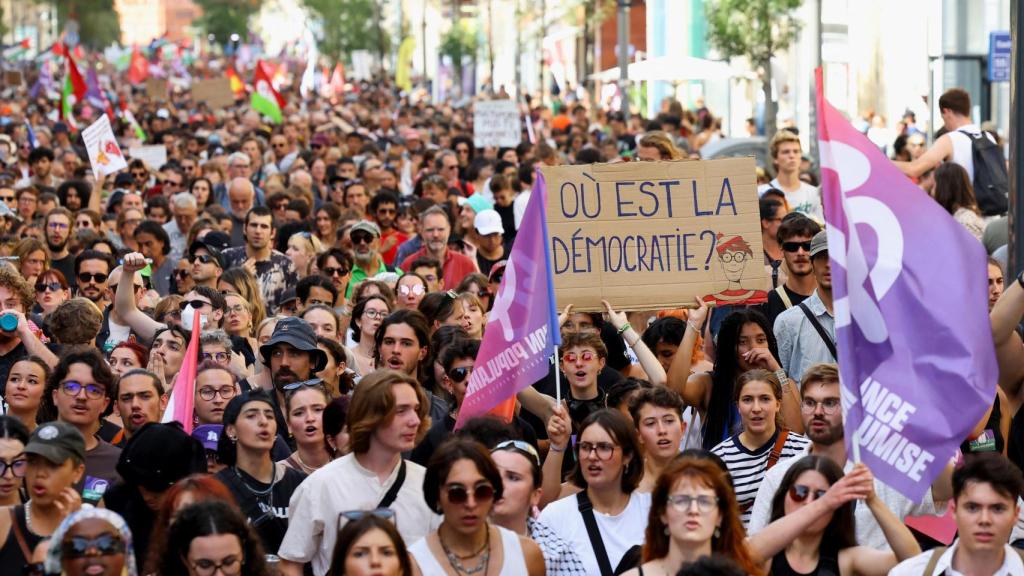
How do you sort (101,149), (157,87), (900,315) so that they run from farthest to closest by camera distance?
(157,87)
(101,149)
(900,315)

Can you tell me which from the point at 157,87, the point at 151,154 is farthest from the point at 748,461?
the point at 157,87

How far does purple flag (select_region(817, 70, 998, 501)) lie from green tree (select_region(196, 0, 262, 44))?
390 feet

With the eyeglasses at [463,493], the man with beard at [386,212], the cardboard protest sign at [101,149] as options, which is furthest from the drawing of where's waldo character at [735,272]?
the cardboard protest sign at [101,149]

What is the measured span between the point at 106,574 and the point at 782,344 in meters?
4.31

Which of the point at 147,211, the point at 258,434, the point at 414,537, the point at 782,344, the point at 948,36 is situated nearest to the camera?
the point at 414,537

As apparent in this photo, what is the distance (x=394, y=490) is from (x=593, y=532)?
0.69 meters

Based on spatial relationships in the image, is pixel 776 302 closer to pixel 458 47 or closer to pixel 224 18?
pixel 458 47

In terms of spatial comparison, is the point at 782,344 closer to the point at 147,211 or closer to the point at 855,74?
the point at 147,211

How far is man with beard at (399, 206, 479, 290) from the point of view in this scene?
525 inches

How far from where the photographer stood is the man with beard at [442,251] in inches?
525

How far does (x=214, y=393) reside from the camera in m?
8.52

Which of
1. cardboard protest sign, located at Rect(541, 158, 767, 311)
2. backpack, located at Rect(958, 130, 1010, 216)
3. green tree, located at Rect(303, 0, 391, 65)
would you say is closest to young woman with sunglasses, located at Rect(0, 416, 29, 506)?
cardboard protest sign, located at Rect(541, 158, 767, 311)

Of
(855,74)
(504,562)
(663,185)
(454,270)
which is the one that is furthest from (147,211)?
(855,74)

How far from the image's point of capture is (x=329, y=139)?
87.3ft
